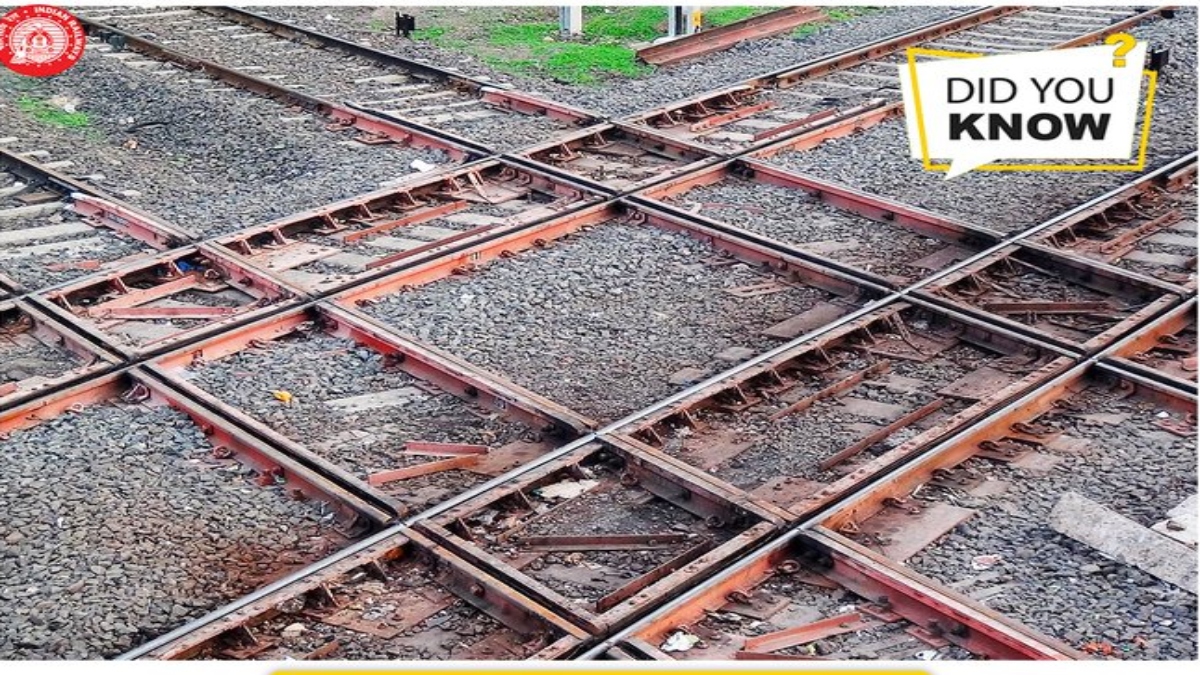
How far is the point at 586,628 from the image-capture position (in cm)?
694

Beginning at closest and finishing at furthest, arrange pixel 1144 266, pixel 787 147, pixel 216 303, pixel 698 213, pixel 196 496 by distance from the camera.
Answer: pixel 196 496
pixel 216 303
pixel 1144 266
pixel 698 213
pixel 787 147

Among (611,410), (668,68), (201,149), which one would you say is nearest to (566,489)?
(611,410)

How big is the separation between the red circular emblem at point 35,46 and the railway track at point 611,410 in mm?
2657

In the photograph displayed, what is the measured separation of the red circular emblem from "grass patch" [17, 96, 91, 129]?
0.85 m

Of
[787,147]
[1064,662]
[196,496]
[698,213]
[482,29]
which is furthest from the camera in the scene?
[482,29]

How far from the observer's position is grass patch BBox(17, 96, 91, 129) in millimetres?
13969

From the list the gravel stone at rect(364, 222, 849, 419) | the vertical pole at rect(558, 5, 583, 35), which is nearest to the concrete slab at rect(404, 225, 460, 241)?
the gravel stone at rect(364, 222, 849, 419)

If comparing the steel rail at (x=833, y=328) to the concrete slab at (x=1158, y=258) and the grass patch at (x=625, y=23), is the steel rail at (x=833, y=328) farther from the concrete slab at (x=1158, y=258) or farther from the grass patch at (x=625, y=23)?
the grass patch at (x=625, y=23)

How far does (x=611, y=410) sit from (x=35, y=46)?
9285 millimetres

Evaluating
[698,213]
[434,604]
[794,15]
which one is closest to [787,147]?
[698,213]

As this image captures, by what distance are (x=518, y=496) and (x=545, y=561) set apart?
520 mm

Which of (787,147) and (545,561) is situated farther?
(787,147)

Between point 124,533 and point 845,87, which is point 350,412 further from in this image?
point 845,87

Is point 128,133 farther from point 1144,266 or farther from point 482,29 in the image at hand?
point 1144,266
